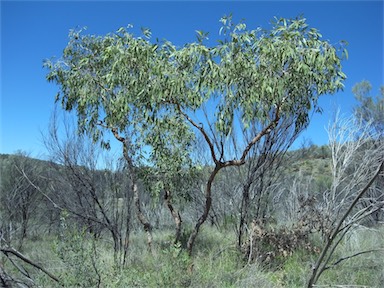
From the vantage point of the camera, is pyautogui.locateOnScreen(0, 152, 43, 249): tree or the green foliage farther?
pyautogui.locateOnScreen(0, 152, 43, 249): tree

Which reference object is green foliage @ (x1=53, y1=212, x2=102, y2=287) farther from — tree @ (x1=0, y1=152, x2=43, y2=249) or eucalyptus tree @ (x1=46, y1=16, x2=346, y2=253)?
tree @ (x1=0, y1=152, x2=43, y2=249)

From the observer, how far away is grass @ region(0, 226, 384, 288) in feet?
14.4

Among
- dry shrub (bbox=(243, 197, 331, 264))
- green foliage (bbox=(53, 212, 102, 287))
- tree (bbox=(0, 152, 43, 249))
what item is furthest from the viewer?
tree (bbox=(0, 152, 43, 249))

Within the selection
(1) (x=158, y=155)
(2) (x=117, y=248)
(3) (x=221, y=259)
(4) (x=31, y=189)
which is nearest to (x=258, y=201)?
(3) (x=221, y=259)

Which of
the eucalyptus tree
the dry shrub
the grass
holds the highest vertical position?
the eucalyptus tree

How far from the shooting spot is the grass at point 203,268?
4383mm

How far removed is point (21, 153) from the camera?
51.6ft

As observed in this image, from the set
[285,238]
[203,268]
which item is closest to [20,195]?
[203,268]

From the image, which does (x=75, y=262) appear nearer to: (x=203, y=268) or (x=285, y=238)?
(x=203, y=268)

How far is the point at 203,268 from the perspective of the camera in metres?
5.65

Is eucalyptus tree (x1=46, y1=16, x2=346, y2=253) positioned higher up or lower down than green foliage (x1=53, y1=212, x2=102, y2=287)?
higher up

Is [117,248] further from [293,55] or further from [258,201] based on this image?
[293,55]

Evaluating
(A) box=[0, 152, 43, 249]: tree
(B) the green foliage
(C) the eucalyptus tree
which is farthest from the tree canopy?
(A) box=[0, 152, 43, 249]: tree

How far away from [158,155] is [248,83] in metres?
2.60
